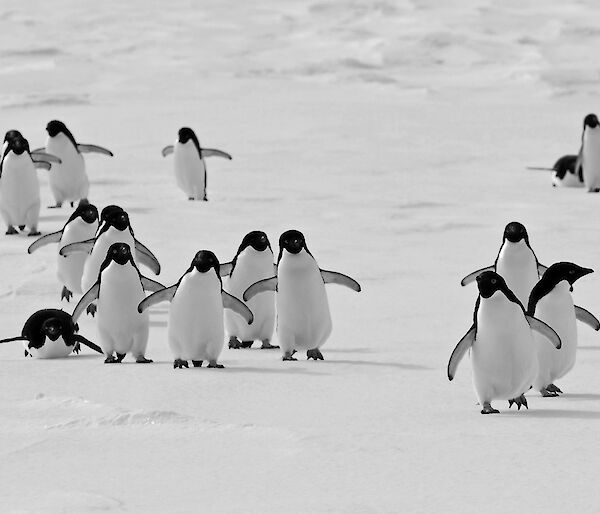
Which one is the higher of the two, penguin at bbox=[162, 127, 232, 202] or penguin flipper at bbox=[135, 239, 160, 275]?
penguin at bbox=[162, 127, 232, 202]

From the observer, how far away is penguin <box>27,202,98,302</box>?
24.3 ft

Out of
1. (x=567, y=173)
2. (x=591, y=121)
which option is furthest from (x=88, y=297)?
(x=591, y=121)

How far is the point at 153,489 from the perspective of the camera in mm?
3664

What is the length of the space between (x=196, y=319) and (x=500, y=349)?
1.45 metres

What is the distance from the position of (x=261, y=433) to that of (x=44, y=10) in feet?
88.4

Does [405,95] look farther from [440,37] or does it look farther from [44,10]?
[44,10]

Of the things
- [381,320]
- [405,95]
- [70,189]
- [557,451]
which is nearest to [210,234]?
[70,189]

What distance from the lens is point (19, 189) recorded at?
9.41m

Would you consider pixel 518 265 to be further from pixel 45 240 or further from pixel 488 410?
pixel 45 240

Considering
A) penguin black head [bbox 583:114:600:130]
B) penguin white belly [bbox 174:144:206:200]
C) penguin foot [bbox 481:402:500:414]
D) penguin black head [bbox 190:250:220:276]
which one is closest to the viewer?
penguin foot [bbox 481:402:500:414]

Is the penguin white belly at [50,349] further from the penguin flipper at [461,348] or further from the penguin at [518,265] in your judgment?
the penguin flipper at [461,348]

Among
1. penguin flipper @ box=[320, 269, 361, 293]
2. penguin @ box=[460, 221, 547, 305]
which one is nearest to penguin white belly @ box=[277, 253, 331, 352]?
penguin flipper @ box=[320, 269, 361, 293]

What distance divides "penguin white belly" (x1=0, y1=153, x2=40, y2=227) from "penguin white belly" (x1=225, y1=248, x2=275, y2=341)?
3.49 m

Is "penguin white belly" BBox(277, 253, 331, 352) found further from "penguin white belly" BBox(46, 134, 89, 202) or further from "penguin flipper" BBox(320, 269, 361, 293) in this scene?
"penguin white belly" BBox(46, 134, 89, 202)
